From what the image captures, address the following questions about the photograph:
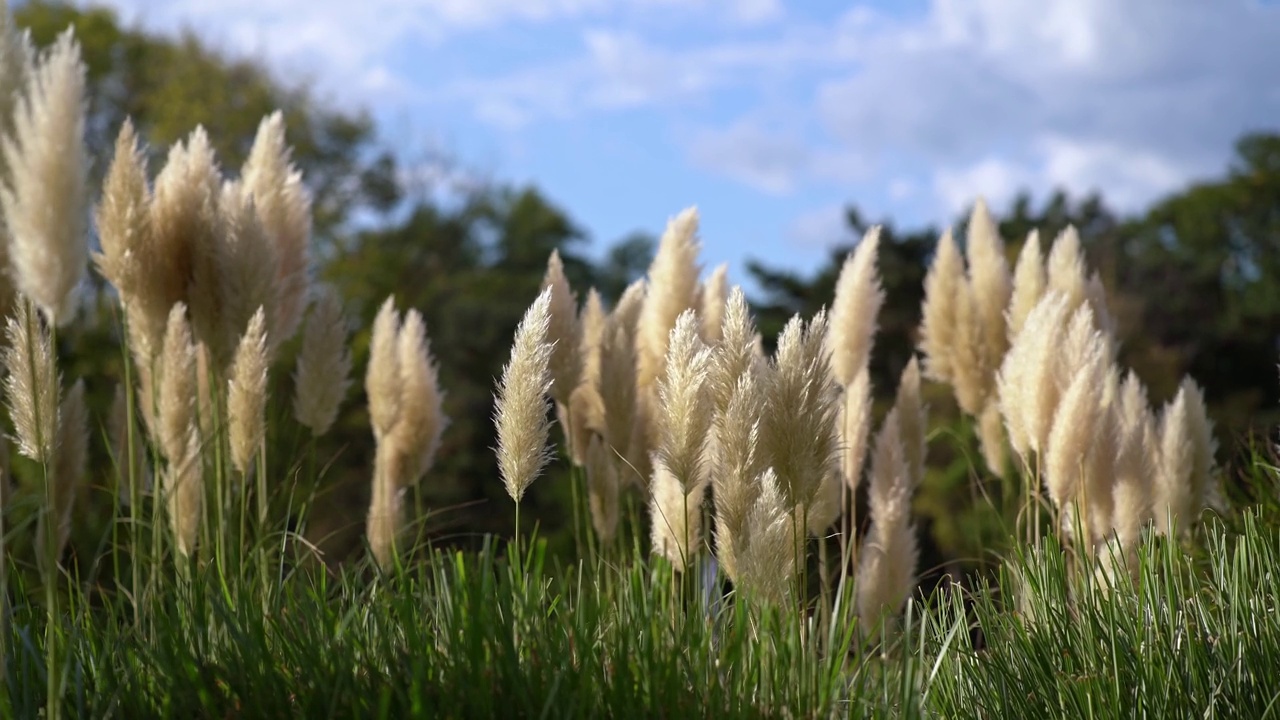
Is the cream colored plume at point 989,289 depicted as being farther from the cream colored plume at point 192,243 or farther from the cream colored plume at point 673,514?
the cream colored plume at point 192,243

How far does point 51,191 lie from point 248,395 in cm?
134

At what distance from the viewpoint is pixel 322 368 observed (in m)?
4.55

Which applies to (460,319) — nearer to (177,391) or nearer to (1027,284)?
(1027,284)

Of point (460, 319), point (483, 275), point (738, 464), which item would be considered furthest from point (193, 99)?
point (738, 464)

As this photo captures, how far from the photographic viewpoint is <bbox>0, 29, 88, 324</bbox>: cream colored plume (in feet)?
8.88

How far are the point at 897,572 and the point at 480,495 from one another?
18517 mm

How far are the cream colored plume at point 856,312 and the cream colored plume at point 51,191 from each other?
2779mm

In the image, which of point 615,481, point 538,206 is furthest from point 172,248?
point 538,206

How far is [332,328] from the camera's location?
453cm

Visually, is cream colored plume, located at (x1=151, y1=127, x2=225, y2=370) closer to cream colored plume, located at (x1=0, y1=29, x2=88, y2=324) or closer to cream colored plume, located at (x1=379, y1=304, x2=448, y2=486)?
cream colored plume, located at (x1=379, y1=304, x2=448, y2=486)

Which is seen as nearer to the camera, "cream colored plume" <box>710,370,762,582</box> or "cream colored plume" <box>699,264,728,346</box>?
"cream colored plume" <box>710,370,762,582</box>

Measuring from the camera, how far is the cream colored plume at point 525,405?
3098 millimetres

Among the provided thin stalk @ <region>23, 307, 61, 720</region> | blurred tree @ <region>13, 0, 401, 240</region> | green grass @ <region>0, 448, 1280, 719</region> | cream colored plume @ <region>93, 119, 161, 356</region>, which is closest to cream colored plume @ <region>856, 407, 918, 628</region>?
green grass @ <region>0, 448, 1280, 719</region>

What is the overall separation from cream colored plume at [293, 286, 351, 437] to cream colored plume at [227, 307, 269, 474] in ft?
1.66
